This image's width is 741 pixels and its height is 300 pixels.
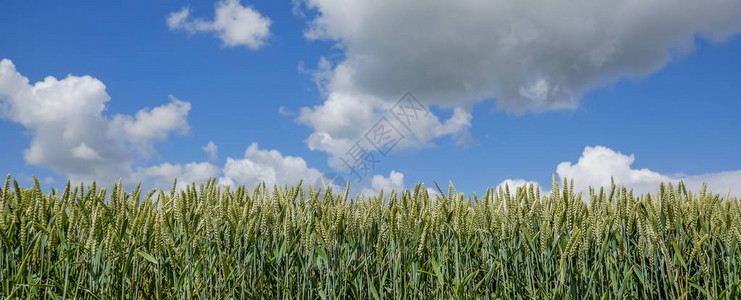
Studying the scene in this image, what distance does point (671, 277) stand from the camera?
7.70ft

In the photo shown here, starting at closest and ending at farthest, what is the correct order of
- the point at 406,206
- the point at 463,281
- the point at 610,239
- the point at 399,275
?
1. the point at 463,281
2. the point at 399,275
3. the point at 610,239
4. the point at 406,206

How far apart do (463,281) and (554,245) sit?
0.46m

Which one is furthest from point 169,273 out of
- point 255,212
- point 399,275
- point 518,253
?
point 518,253

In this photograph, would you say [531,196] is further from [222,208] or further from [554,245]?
[222,208]

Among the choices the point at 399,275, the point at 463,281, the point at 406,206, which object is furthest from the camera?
the point at 406,206

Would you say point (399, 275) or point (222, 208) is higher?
point (222, 208)

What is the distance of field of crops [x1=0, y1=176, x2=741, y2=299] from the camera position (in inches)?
89.1

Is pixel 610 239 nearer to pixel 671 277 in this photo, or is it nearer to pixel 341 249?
pixel 671 277

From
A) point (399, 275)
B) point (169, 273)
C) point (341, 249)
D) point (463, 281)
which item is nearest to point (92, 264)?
point (169, 273)

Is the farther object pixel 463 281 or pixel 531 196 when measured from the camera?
pixel 531 196

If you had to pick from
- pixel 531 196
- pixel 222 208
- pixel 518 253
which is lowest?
pixel 518 253

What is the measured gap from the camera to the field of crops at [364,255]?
2.26 metres

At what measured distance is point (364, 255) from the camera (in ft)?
8.40

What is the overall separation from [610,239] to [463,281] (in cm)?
92
